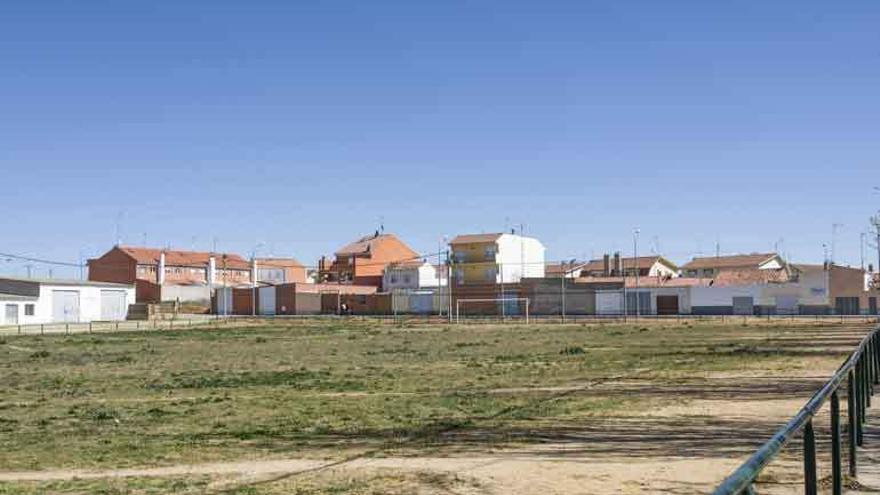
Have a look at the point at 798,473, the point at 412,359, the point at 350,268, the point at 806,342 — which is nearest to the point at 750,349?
the point at 806,342

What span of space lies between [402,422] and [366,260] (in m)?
120

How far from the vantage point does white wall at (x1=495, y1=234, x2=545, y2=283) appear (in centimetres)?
12288

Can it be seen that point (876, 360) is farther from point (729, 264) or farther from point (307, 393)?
point (729, 264)

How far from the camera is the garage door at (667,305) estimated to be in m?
99.2

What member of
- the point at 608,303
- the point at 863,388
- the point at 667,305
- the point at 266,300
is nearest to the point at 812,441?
the point at 863,388

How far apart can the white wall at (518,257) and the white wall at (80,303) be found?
45.3 m

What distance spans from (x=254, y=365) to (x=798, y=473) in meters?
24.9

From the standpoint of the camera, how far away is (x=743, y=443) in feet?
45.7

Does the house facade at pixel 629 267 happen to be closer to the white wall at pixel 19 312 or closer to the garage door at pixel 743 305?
the garage door at pixel 743 305

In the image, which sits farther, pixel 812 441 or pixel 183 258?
pixel 183 258

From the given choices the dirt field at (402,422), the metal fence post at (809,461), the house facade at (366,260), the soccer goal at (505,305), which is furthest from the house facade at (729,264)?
the metal fence post at (809,461)

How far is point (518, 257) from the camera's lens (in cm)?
12762

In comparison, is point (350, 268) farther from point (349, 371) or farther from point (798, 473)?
point (798, 473)

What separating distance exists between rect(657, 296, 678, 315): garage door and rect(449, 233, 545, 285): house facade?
2436cm
